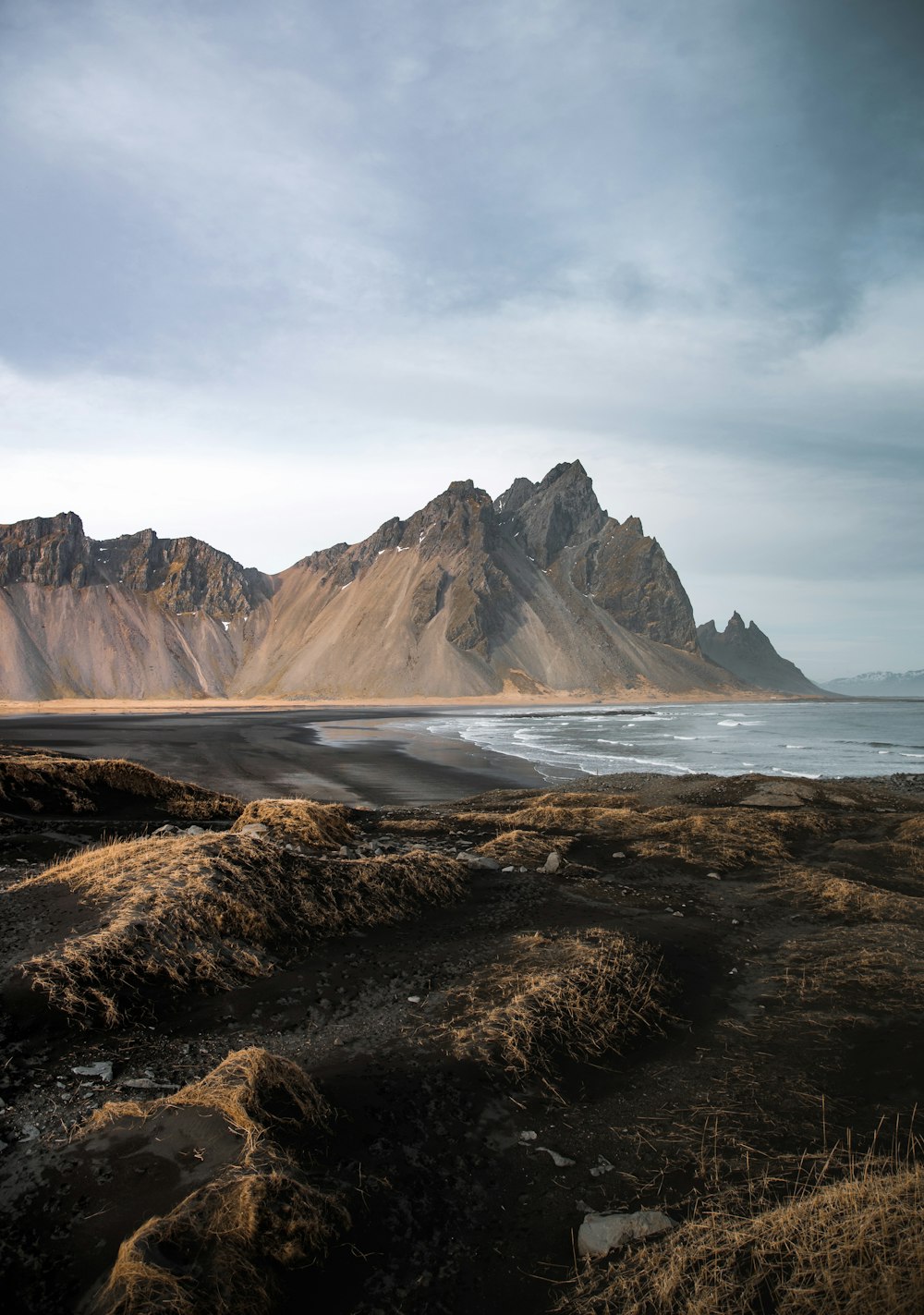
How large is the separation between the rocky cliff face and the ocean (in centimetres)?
12024

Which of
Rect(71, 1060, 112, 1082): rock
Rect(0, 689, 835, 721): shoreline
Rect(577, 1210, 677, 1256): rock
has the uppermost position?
Rect(577, 1210, 677, 1256): rock

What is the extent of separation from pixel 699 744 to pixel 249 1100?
50004 millimetres

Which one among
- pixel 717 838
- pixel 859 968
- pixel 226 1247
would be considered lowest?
pixel 717 838

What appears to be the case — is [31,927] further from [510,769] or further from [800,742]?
[800,742]

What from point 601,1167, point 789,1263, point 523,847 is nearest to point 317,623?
point 523,847

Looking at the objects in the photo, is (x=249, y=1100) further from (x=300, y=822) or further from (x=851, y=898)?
→ (x=851, y=898)

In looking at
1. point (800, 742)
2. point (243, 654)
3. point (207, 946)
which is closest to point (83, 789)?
point (207, 946)

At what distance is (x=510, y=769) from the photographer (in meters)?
35.0

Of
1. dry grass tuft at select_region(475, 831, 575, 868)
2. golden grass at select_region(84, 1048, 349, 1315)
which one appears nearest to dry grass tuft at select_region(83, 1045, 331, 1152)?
golden grass at select_region(84, 1048, 349, 1315)

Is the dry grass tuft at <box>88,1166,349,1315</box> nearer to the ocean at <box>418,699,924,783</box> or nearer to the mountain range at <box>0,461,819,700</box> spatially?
the ocean at <box>418,699,924,783</box>

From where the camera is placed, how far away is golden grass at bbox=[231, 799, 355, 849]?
1232 centimetres

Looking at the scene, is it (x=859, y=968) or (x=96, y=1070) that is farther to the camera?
(x=859, y=968)

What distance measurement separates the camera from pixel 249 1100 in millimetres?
4996

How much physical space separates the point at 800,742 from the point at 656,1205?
55.3m
